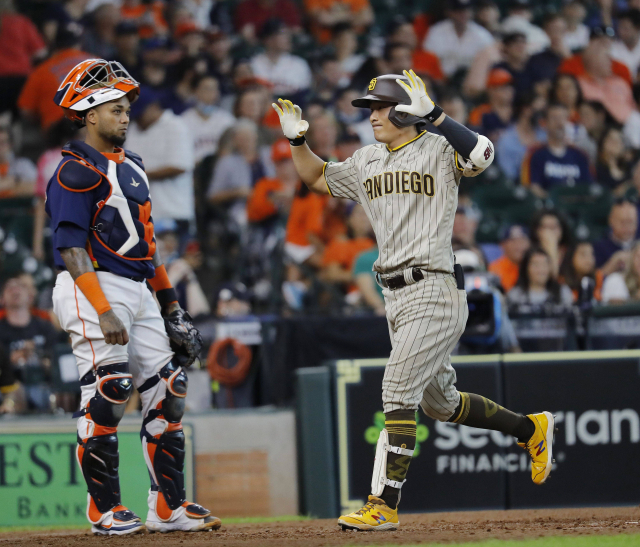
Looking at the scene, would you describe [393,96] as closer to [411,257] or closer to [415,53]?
[411,257]

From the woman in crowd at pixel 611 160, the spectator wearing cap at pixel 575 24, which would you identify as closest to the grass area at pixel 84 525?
the woman in crowd at pixel 611 160

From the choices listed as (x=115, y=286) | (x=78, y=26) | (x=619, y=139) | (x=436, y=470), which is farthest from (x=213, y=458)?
(x=619, y=139)

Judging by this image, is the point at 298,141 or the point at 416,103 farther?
the point at 298,141

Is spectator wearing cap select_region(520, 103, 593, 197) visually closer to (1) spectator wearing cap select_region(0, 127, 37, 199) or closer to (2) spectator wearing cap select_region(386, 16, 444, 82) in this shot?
(2) spectator wearing cap select_region(386, 16, 444, 82)

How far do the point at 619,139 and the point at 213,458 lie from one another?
725 cm

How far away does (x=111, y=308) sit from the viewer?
14.1 ft

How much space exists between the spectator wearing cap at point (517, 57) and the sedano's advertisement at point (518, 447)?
22.0ft

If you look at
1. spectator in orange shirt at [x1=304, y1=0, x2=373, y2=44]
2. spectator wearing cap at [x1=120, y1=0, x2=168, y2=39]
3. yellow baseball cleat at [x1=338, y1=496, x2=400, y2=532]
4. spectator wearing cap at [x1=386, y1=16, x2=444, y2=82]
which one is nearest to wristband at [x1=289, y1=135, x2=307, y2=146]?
yellow baseball cleat at [x1=338, y1=496, x2=400, y2=532]

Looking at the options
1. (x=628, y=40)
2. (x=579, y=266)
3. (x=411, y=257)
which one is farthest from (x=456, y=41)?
(x=411, y=257)

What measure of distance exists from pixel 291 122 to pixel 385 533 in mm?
1957

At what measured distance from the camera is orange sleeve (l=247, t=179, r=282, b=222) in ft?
31.7

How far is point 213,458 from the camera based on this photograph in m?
6.36

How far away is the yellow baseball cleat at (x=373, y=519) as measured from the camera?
4141 millimetres

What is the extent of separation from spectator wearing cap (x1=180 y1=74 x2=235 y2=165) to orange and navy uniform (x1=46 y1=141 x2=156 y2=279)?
6.00 metres
